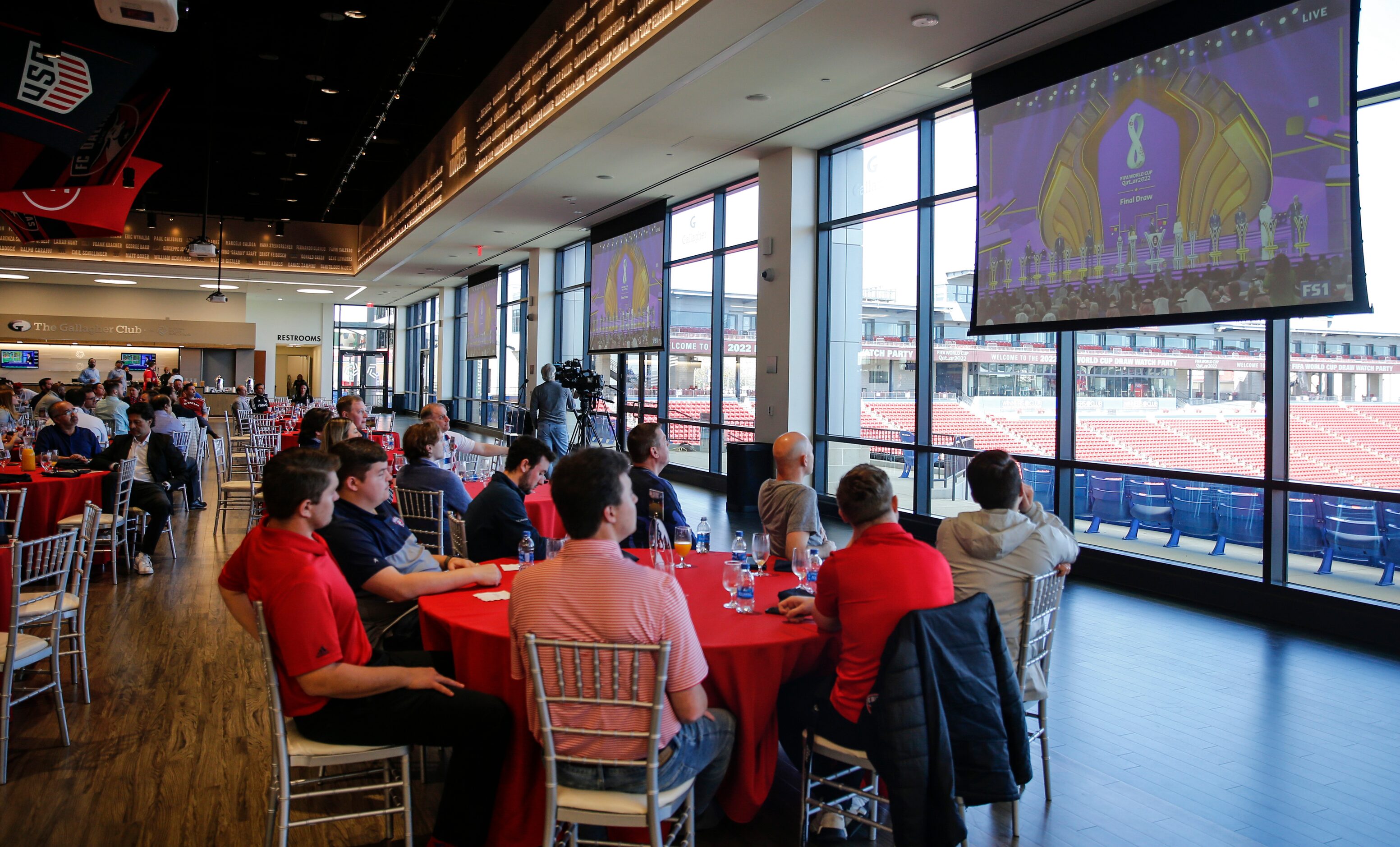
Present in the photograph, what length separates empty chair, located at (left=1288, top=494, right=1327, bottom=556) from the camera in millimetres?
5445

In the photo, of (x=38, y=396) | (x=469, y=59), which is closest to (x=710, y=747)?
(x=469, y=59)

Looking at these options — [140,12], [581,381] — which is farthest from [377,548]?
[581,381]

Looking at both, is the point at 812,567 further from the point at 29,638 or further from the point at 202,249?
the point at 202,249

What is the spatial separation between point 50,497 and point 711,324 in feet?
25.2

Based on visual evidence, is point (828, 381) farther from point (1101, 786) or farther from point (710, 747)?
point (710, 747)

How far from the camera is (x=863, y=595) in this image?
247cm

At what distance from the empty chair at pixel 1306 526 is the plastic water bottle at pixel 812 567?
3868 mm

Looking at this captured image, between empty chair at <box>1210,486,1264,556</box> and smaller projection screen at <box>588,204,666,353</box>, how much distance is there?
311 inches

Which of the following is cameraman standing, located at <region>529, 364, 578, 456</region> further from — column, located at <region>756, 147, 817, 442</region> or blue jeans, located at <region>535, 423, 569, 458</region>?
column, located at <region>756, 147, 817, 442</region>

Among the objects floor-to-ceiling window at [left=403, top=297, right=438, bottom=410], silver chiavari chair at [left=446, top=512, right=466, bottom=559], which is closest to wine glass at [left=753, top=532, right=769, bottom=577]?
silver chiavari chair at [left=446, top=512, right=466, bottom=559]

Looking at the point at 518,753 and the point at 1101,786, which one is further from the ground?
the point at 518,753

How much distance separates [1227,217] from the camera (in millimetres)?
5285

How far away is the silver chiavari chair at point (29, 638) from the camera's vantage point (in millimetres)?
3281

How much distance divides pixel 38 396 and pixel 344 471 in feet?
52.7
